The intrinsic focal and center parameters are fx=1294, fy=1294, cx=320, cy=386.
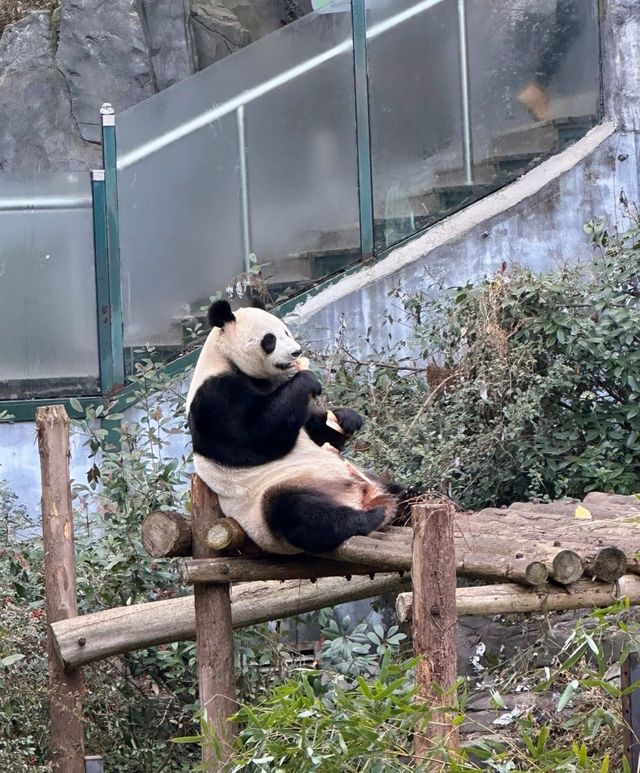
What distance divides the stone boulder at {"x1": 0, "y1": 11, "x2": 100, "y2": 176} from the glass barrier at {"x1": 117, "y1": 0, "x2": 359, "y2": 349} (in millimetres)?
3319

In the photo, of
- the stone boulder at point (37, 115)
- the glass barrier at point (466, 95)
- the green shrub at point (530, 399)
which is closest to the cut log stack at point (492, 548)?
the green shrub at point (530, 399)

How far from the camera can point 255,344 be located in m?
5.33

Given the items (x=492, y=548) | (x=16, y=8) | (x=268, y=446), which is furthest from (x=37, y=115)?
(x=492, y=548)

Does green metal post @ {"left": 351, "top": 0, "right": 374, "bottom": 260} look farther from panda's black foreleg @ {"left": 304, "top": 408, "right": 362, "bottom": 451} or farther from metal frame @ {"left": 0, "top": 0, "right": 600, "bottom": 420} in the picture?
panda's black foreleg @ {"left": 304, "top": 408, "right": 362, "bottom": 451}

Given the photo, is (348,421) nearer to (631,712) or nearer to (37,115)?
(631,712)

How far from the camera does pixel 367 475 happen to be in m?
5.37

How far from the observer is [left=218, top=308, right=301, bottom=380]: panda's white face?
5.33 meters

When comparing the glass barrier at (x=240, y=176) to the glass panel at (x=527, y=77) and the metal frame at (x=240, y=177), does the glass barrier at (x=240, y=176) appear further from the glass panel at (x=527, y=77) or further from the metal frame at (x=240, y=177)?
the glass panel at (x=527, y=77)

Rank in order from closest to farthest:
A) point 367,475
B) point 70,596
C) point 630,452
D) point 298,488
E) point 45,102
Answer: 1. point 298,488
2. point 367,475
3. point 70,596
4. point 630,452
5. point 45,102

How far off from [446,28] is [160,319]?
2.81m

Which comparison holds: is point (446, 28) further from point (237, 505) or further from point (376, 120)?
point (237, 505)

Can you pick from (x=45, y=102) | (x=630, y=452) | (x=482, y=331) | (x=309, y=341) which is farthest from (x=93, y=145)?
(x=630, y=452)

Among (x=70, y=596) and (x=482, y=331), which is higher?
(x=482, y=331)

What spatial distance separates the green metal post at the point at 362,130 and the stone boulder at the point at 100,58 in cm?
370
